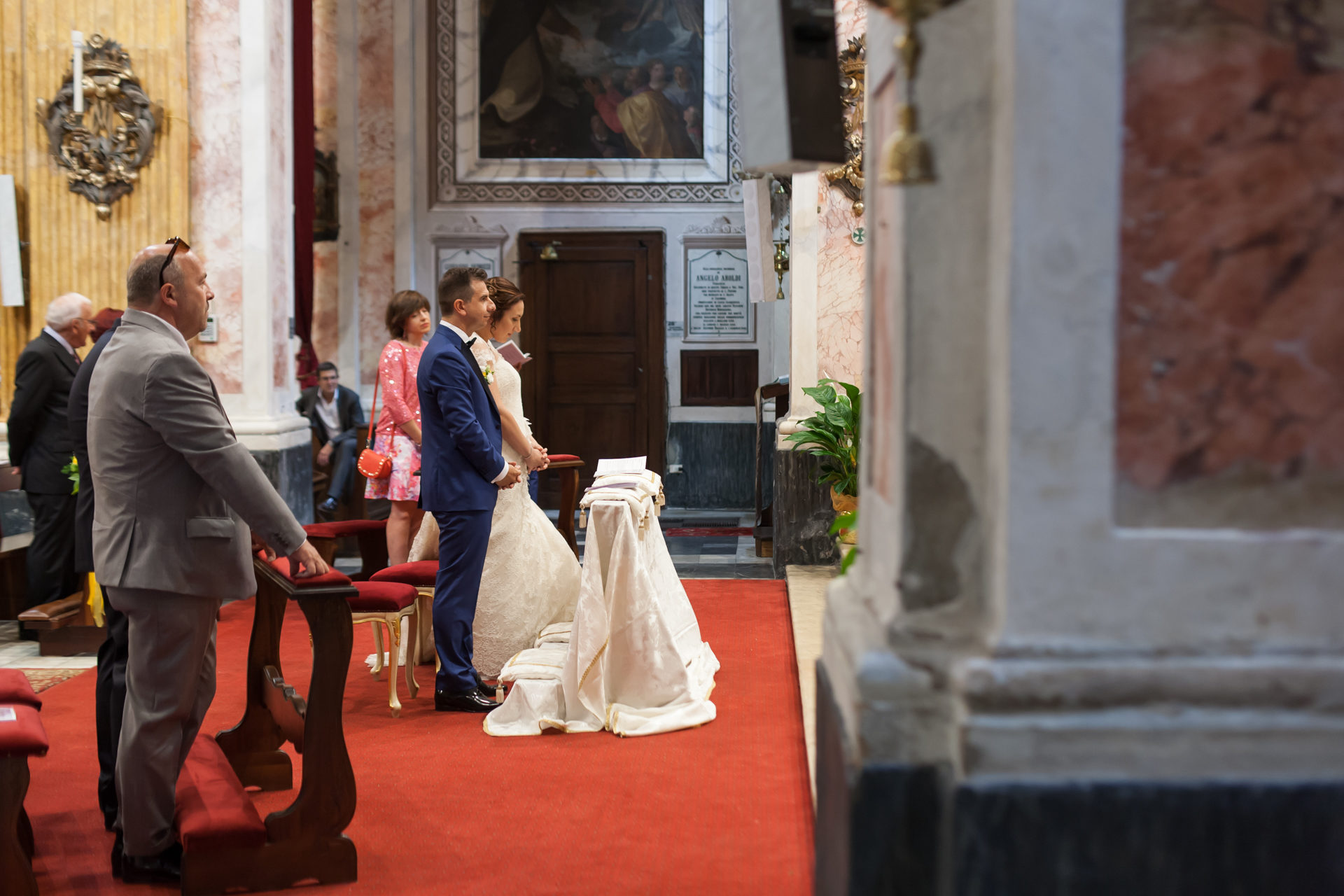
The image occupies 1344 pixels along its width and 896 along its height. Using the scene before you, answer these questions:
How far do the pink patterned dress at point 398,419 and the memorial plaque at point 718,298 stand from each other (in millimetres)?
5331

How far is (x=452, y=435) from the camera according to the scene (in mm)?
4258

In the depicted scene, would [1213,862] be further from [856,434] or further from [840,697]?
[856,434]

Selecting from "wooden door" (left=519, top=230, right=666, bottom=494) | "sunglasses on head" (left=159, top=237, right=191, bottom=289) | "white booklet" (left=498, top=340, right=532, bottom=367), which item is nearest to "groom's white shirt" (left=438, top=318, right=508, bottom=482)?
"white booklet" (left=498, top=340, right=532, bottom=367)

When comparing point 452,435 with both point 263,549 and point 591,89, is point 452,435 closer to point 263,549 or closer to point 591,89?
point 263,549

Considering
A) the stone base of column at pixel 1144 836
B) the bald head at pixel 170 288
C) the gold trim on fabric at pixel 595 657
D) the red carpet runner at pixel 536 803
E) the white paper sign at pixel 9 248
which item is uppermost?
the white paper sign at pixel 9 248

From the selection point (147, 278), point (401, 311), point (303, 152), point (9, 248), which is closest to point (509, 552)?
point (401, 311)

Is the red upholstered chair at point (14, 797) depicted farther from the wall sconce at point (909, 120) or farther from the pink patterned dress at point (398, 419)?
the pink patterned dress at point (398, 419)

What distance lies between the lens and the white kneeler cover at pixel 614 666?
4105 millimetres

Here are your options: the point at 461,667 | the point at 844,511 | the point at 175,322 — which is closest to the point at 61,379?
the point at 461,667

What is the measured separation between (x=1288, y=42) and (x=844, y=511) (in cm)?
457

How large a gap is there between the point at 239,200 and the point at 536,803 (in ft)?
15.4

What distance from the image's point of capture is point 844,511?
6055 mm

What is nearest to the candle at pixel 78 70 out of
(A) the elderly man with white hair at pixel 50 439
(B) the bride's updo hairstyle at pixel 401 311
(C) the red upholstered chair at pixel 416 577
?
(A) the elderly man with white hair at pixel 50 439

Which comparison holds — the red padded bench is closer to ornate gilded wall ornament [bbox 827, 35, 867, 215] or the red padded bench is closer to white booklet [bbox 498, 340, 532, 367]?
white booklet [bbox 498, 340, 532, 367]
